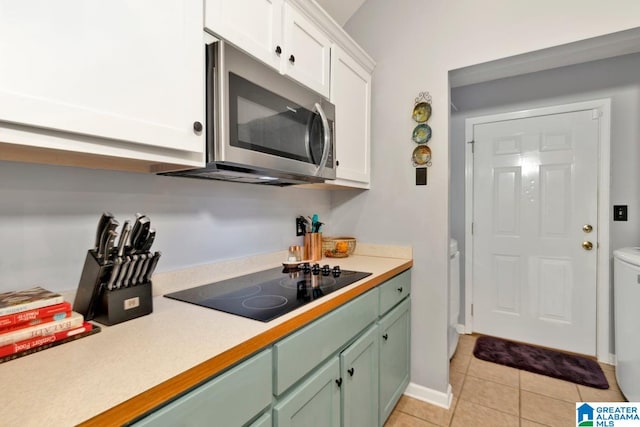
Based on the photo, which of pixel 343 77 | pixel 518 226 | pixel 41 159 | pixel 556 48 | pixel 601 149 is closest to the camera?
pixel 41 159

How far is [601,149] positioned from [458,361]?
6.54 feet

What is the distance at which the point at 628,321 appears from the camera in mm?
1825

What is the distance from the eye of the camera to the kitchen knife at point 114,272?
2.91 feet

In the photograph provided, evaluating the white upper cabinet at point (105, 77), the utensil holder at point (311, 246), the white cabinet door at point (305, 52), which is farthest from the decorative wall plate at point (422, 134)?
the white upper cabinet at point (105, 77)

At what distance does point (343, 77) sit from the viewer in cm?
180

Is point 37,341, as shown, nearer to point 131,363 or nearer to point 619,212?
Answer: point 131,363

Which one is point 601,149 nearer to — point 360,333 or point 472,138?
point 472,138

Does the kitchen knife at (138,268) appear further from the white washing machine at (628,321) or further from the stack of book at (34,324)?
the white washing machine at (628,321)

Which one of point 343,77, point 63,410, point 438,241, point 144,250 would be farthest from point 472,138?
point 63,410

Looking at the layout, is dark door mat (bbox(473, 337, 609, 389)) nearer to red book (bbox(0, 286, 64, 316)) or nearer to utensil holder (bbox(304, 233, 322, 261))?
utensil holder (bbox(304, 233, 322, 261))

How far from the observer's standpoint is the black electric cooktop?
3.39ft

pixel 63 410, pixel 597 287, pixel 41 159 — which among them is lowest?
pixel 597 287

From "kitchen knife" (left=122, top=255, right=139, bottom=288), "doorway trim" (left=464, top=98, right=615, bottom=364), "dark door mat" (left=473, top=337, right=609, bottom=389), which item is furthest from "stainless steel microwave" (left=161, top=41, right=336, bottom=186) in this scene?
"doorway trim" (left=464, top=98, right=615, bottom=364)

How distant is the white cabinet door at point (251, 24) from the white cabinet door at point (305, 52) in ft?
0.17
